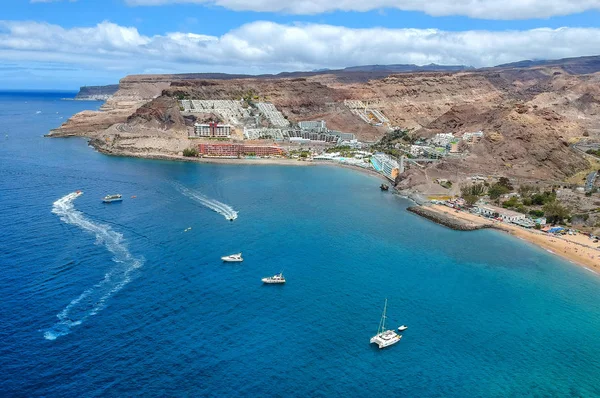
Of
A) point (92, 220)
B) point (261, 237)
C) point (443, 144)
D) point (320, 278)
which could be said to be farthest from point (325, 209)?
point (443, 144)

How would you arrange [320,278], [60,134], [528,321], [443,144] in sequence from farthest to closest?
[60,134], [443,144], [320,278], [528,321]

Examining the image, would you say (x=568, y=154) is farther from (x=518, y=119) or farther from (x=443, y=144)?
(x=443, y=144)

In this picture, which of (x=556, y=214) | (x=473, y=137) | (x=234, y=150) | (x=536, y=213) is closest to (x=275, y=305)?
(x=556, y=214)

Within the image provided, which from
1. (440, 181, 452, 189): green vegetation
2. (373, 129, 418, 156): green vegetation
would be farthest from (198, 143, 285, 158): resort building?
(440, 181, 452, 189): green vegetation

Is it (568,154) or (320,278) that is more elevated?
(568,154)

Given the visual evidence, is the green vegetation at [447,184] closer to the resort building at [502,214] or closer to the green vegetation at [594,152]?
the resort building at [502,214]

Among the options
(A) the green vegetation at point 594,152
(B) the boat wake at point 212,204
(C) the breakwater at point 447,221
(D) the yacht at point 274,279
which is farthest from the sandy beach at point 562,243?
(A) the green vegetation at point 594,152

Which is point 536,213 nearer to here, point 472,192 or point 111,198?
point 472,192
